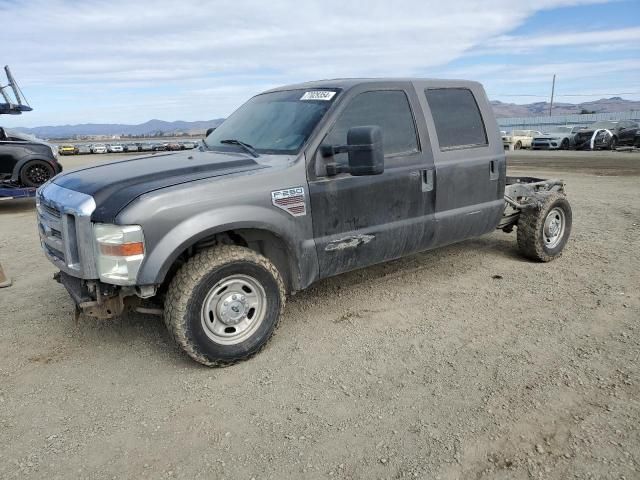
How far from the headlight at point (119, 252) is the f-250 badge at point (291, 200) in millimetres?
954

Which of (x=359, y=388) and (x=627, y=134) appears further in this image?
(x=627, y=134)

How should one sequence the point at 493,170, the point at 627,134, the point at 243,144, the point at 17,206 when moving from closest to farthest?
the point at 243,144
the point at 493,170
the point at 17,206
the point at 627,134

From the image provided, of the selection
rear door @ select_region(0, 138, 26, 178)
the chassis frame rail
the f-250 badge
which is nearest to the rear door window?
the chassis frame rail

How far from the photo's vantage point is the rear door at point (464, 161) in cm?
462

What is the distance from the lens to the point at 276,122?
13.9 ft

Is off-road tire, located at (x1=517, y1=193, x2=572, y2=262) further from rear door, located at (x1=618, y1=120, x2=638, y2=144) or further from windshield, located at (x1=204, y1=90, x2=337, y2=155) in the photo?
rear door, located at (x1=618, y1=120, x2=638, y2=144)

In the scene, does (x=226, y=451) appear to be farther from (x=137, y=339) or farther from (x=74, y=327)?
(x=74, y=327)

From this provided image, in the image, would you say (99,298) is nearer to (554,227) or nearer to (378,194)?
(378,194)

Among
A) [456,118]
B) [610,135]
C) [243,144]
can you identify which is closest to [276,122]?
[243,144]

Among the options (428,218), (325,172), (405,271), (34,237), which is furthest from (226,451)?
(34,237)

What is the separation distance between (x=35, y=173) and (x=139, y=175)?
8.32m

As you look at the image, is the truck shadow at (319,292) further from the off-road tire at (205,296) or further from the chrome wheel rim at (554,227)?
the chrome wheel rim at (554,227)

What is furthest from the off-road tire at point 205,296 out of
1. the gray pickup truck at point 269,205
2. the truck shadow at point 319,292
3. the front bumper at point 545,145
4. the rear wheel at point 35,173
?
the front bumper at point 545,145

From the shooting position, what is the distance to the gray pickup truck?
321 cm
